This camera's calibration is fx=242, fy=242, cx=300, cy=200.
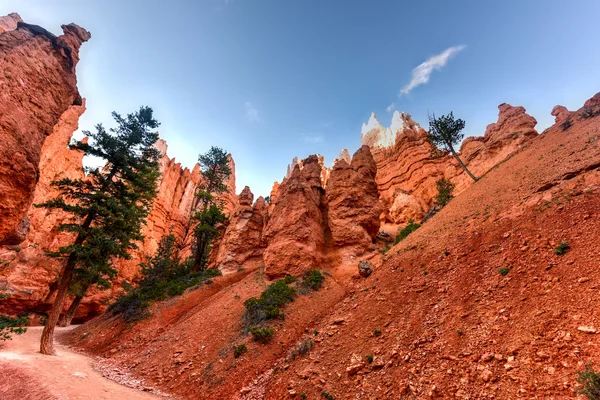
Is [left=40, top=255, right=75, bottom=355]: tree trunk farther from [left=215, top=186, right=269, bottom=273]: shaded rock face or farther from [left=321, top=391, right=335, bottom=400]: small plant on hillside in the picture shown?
[left=321, top=391, right=335, bottom=400]: small plant on hillside

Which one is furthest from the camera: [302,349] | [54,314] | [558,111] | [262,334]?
[558,111]

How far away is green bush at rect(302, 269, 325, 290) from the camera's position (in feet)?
55.9

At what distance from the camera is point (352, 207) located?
77.8ft

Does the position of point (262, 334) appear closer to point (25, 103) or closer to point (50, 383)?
Result: point (50, 383)

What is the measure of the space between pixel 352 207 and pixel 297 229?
6031 millimetres

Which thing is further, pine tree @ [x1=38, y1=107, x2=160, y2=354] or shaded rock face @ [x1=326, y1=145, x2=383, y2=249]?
shaded rock face @ [x1=326, y1=145, x2=383, y2=249]

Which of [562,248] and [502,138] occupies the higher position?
[502,138]

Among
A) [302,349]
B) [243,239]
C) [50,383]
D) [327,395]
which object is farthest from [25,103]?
[243,239]

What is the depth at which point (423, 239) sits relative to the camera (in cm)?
1602

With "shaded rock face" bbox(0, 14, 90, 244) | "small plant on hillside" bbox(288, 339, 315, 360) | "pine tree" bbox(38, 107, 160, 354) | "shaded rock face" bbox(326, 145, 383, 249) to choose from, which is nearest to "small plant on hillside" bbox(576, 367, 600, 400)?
"small plant on hillside" bbox(288, 339, 315, 360)

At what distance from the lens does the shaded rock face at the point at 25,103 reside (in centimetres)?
638

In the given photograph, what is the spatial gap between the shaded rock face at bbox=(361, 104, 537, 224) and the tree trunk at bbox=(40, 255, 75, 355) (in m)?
40.3

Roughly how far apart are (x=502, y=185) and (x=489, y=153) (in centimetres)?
2238

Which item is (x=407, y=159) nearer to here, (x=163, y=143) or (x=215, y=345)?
(x=215, y=345)
